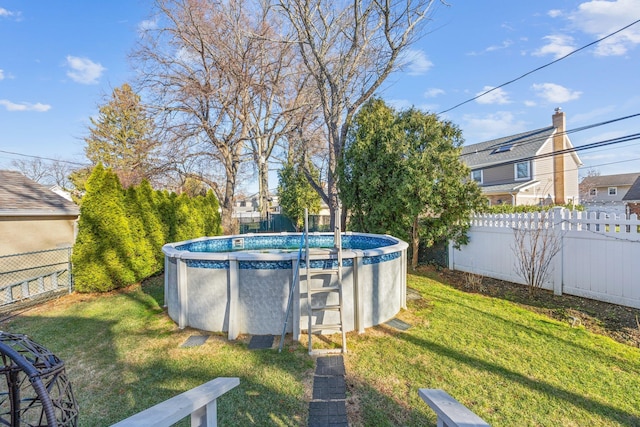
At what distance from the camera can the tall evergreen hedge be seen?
6305 mm

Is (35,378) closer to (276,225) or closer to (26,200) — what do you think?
(26,200)

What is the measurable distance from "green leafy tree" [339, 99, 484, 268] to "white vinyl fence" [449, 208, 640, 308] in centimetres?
89

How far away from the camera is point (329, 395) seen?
281cm

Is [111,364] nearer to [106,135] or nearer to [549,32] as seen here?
[549,32]

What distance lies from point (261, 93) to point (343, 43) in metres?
6.18

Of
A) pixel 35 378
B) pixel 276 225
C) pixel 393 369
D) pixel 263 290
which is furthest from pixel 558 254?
pixel 276 225

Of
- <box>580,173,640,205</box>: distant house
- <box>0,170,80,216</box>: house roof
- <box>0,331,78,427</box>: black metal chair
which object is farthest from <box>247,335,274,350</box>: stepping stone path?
<box>580,173,640,205</box>: distant house

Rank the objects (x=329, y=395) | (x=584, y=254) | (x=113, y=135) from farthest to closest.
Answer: (x=113, y=135) → (x=584, y=254) → (x=329, y=395)

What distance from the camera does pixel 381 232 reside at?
801cm

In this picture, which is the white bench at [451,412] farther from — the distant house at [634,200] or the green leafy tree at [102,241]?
the distant house at [634,200]

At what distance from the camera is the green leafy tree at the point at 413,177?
7.00 meters

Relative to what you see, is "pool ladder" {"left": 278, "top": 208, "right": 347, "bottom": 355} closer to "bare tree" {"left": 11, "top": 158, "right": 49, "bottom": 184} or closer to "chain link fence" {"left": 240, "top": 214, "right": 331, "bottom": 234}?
"chain link fence" {"left": 240, "top": 214, "right": 331, "bottom": 234}

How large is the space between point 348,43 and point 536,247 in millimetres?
8931

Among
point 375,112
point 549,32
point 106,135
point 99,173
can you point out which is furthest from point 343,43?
point 106,135
